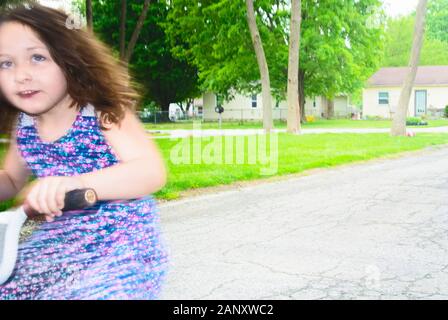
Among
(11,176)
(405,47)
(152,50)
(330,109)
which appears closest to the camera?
(11,176)

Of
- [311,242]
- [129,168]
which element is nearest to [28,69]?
[129,168]

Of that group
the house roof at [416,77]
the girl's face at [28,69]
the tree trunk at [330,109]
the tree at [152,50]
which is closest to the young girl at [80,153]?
the girl's face at [28,69]

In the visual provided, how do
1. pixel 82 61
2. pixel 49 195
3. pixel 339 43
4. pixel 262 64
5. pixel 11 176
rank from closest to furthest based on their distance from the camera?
pixel 49 195
pixel 82 61
pixel 11 176
pixel 262 64
pixel 339 43

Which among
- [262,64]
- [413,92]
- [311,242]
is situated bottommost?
[311,242]

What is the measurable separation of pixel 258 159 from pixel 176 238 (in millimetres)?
8690

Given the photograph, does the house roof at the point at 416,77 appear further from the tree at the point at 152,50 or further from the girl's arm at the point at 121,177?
the girl's arm at the point at 121,177

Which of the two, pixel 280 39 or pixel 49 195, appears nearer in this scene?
pixel 49 195

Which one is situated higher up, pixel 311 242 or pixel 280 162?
pixel 280 162

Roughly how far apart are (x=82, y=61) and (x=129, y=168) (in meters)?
0.30

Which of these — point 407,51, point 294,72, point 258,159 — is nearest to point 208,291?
point 258,159

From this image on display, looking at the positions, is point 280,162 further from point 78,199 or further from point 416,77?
point 416,77

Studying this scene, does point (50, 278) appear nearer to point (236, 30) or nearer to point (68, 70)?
point (68, 70)

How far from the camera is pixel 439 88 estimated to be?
5834cm

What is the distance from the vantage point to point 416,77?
200 ft
